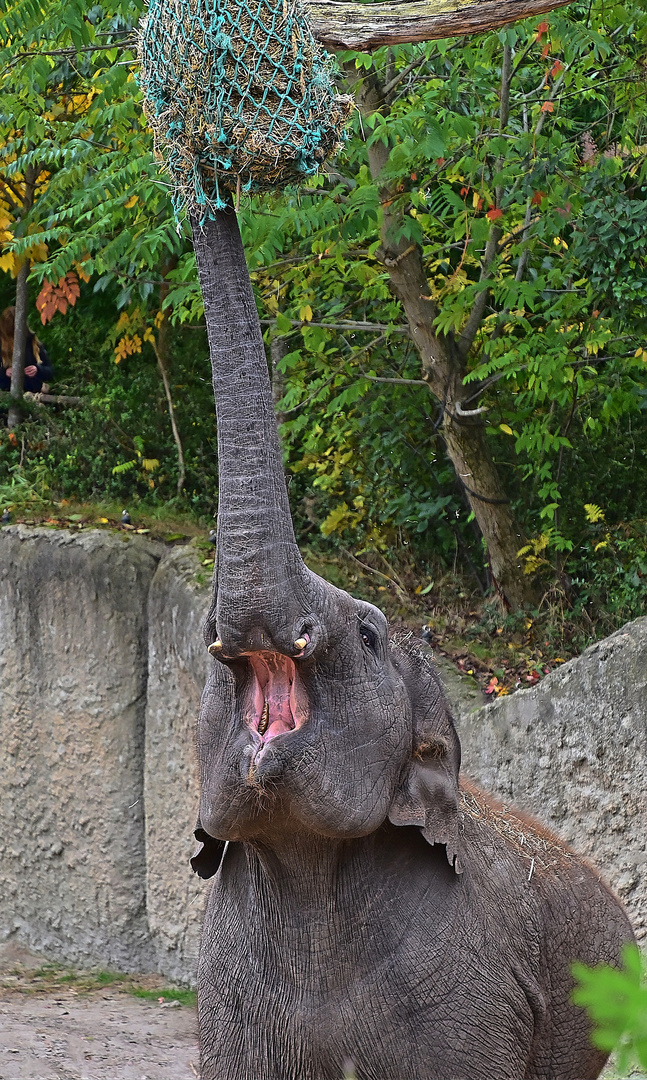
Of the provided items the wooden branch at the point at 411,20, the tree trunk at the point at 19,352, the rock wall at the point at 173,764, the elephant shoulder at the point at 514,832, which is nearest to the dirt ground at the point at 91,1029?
the rock wall at the point at 173,764

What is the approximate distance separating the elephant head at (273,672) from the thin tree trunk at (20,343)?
21.5 feet

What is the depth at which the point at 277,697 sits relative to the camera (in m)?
2.91

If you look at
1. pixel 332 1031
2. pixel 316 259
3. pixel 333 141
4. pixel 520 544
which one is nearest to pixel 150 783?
pixel 520 544

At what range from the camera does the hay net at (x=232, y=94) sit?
8.50 feet

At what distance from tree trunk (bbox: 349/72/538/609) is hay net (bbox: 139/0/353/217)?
372 cm

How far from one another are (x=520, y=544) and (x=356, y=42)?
4605mm

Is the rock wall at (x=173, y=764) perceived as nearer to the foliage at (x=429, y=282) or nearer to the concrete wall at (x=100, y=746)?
the concrete wall at (x=100, y=746)

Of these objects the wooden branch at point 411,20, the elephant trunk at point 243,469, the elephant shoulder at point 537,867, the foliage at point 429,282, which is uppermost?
the foliage at point 429,282

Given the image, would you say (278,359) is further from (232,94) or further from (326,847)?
(232,94)

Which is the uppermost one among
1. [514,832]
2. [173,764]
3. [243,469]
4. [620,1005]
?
[173,764]

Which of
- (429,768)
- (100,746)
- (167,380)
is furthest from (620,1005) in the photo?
(167,380)

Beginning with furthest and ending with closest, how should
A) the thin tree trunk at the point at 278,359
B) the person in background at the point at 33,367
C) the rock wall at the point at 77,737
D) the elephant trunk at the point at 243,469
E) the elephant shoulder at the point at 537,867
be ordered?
the person in background at the point at 33,367, the thin tree trunk at the point at 278,359, the rock wall at the point at 77,737, the elephant shoulder at the point at 537,867, the elephant trunk at the point at 243,469

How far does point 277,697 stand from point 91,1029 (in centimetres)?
431

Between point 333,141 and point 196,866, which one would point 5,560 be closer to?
point 196,866
